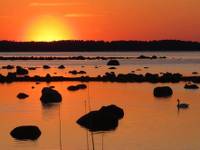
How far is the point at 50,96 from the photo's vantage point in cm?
4491

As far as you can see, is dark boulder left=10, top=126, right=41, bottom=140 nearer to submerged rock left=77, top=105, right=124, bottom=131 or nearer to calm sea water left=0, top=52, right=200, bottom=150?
calm sea water left=0, top=52, right=200, bottom=150

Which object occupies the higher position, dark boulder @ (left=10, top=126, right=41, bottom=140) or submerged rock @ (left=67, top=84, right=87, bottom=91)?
submerged rock @ (left=67, top=84, right=87, bottom=91)

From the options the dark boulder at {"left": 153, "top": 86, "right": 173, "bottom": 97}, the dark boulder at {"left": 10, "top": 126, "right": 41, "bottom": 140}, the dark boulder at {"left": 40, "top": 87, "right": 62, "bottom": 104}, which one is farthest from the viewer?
the dark boulder at {"left": 153, "top": 86, "right": 173, "bottom": 97}

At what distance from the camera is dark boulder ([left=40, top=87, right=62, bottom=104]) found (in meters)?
44.8

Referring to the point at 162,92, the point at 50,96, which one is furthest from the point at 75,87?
the point at 50,96

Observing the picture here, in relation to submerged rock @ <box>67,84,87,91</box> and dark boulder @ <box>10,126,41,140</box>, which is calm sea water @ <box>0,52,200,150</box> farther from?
submerged rock @ <box>67,84,87,91</box>

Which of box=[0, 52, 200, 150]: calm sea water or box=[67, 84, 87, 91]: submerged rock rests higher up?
box=[67, 84, 87, 91]: submerged rock

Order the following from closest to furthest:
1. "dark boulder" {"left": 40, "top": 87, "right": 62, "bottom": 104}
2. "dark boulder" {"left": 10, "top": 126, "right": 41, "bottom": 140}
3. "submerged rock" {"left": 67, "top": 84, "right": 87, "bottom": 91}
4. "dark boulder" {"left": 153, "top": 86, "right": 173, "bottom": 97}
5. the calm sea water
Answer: the calm sea water < "dark boulder" {"left": 10, "top": 126, "right": 41, "bottom": 140} < "dark boulder" {"left": 40, "top": 87, "right": 62, "bottom": 104} < "dark boulder" {"left": 153, "top": 86, "right": 173, "bottom": 97} < "submerged rock" {"left": 67, "top": 84, "right": 87, "bottom": 91}

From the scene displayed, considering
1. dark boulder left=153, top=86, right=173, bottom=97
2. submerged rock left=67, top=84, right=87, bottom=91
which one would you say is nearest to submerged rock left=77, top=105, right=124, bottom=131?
dark boulder left=153, top=86, right=173, bottom=97

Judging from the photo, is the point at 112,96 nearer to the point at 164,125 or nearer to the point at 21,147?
the point at 164,125

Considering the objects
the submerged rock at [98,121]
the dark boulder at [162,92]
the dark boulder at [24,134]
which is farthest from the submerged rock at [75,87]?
the dark boulder at [24,134]

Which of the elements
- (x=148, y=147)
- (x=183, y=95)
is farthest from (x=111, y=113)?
(x=183, y=95)

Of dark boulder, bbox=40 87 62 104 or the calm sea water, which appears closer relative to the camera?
the calm sea water

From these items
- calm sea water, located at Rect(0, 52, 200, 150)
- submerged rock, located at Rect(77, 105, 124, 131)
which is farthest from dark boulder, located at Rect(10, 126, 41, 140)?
submerged rock, located at Rect(77, 105, 124, 131)
